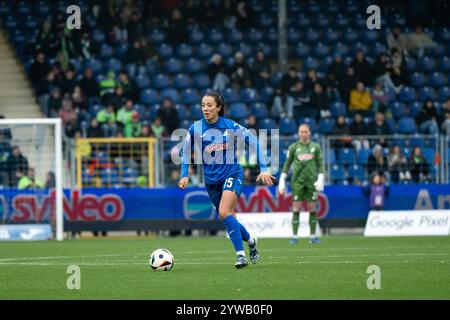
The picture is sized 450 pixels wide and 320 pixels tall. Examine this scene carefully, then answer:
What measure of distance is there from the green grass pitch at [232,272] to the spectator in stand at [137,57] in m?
11.4

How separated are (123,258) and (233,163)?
3.58 m

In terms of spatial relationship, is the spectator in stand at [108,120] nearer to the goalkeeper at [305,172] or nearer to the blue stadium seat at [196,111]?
the blue stadium seat at [196,111]

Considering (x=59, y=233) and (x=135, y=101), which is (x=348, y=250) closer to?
(x=59, y=233)

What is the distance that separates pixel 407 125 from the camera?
29719 millimetres

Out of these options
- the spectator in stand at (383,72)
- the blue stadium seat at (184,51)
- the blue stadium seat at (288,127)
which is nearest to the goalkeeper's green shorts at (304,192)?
the blue stadium seat at (288,127)

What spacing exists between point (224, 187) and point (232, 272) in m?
1.23

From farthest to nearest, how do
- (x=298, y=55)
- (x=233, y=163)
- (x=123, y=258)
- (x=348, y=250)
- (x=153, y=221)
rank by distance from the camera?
(x=298, y=55)
(x=153, y=221)
(x=348, y=250)
(x=123, y=258)
(x=233, y=163)

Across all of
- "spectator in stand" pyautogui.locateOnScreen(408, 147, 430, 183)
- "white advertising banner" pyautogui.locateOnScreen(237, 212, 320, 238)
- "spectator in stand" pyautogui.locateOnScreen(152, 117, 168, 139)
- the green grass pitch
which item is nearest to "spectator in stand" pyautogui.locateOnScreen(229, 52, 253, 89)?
"spectator in stand" pyautogui.locateOnScreen(152, 117, 168, 139)

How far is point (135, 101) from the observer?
3053cm

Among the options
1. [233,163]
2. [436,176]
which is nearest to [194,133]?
[233,163]

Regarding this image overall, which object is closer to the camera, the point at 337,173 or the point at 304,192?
the point at 304,192

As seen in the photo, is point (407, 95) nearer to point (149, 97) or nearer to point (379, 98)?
point (379, 98)

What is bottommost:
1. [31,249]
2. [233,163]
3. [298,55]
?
[31,249]

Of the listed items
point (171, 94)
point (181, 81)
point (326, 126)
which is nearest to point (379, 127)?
point (326, 126)
